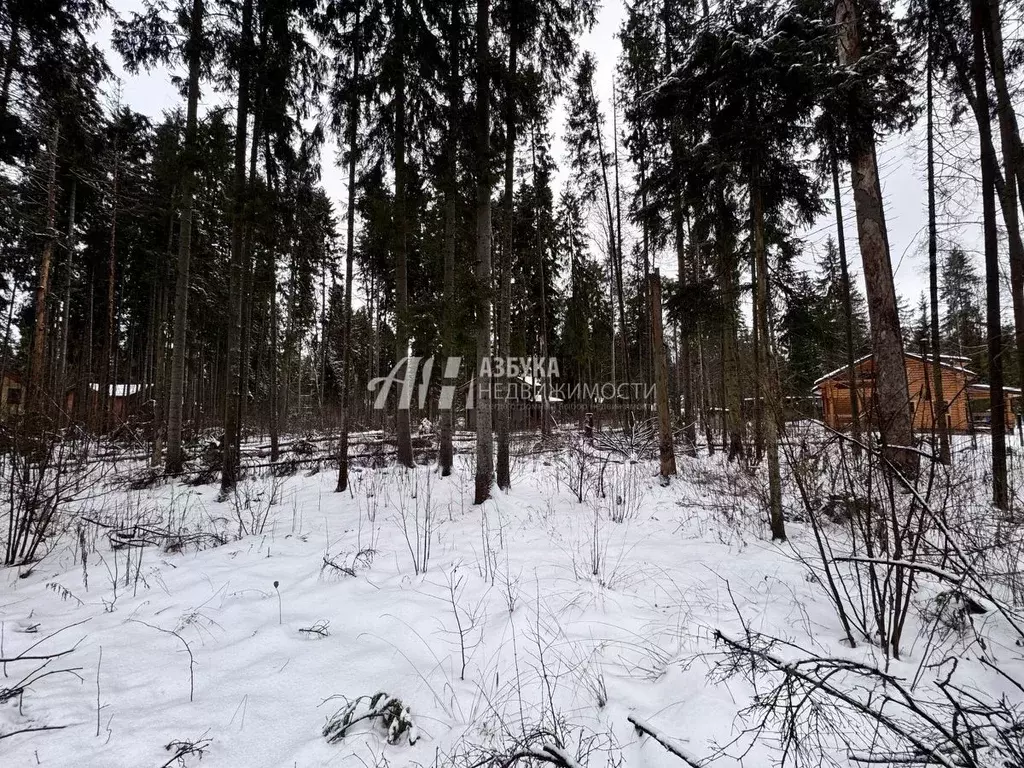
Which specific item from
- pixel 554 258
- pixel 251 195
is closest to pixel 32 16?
pixel 251 195

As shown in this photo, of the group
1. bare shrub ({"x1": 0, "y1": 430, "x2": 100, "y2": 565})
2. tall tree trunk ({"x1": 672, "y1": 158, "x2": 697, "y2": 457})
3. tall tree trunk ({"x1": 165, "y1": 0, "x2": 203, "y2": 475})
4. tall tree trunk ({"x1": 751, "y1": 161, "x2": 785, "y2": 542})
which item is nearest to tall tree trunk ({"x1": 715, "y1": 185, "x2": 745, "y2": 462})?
tall tree trunk ({"x1": 672, "y1": 158, "x2": 697, "y2": 457})

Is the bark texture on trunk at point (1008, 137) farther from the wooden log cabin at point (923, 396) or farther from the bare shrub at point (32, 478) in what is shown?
the bare shrub at point (32, 478)

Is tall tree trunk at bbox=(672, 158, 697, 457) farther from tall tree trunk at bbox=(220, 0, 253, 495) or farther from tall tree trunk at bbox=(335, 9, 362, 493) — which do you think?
tall tree trunk at bbox=(220, 0, 253, 495)

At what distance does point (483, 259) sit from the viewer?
268 inches

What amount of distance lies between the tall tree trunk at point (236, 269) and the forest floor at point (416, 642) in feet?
8.12

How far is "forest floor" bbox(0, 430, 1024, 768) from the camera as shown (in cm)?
174

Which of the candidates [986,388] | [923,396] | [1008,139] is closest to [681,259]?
[1008,139]

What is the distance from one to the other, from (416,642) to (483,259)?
18.8 feet

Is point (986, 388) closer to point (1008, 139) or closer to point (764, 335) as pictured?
point (1008, 139)

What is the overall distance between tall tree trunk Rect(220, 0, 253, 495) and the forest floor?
248 cm

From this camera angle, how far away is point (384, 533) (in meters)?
5.06

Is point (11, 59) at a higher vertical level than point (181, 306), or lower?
higher

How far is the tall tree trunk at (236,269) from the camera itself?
751 cm

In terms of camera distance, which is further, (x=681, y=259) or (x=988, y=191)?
(x=681, y=259)
